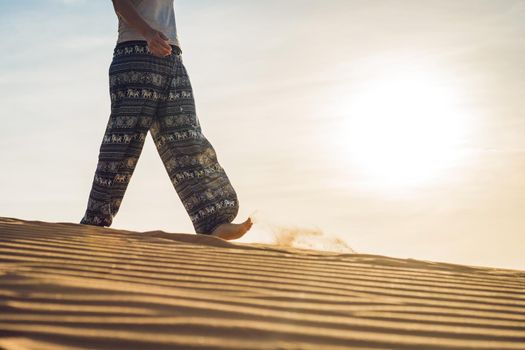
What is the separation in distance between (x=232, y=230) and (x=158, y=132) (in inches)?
34.3

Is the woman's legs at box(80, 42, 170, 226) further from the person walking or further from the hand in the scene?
the hand

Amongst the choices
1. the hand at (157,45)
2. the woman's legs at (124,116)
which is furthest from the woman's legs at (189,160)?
the hand at (157,45)

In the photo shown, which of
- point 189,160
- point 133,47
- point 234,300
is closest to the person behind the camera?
point 234,300

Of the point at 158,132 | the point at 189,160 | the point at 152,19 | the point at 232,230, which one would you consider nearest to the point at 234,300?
the point at 232,230

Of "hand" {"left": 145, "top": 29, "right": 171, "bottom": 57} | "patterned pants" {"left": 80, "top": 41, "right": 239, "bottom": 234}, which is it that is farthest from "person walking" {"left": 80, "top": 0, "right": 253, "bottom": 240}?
"hand" {"left": 145, "top": 29, "right": 171, "bottom": 57}

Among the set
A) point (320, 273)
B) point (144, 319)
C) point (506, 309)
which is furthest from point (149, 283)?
point (506, 309)

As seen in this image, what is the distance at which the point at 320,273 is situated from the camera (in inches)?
132

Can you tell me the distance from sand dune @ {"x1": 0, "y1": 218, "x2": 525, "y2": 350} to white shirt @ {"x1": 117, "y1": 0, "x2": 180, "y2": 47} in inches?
69.9

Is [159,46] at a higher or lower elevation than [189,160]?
higher

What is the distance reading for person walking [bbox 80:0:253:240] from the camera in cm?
526

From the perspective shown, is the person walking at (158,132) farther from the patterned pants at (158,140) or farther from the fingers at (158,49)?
the fingers at (158,49)

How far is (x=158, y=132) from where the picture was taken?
17.8ft

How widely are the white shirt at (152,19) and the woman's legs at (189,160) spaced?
0.74 feet

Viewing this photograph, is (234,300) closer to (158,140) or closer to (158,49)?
(158,49)
